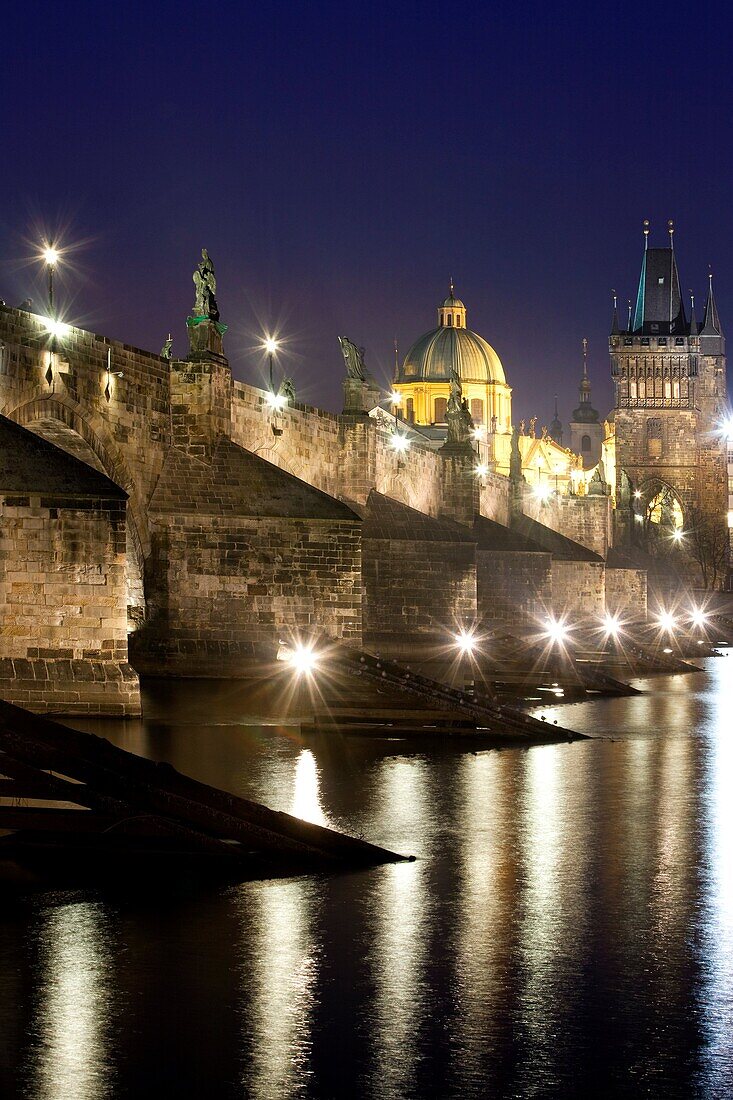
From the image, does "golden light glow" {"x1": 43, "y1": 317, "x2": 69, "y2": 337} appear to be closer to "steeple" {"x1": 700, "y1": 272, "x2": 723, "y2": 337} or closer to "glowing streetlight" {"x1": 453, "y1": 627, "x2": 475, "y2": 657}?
"glowing streetlight" {"x1": 453, "y1": 627, "x2": 475, "y2": 657}

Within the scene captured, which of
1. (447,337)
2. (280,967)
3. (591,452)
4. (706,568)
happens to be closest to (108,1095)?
(280,967)

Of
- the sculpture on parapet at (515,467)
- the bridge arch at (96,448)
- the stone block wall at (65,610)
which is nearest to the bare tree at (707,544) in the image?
the sculpture on parapet at (515,467)

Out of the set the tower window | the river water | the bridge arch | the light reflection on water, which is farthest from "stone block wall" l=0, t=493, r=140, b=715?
the tower window

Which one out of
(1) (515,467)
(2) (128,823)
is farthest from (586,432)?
(2) (128,823)

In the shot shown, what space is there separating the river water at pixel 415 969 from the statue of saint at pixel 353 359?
26638 mm

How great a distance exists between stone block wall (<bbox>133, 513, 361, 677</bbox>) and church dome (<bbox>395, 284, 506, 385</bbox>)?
9469 centimetres

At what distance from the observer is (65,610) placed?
18.5 m

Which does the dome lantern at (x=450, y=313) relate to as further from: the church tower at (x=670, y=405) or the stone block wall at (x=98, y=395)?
the stone block wall at (x=98, y=395)

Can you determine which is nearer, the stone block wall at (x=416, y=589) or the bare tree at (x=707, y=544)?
the stone block wall at (x=416, y=589)

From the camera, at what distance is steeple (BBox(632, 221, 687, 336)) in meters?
127

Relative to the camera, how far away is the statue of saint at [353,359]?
128 feet

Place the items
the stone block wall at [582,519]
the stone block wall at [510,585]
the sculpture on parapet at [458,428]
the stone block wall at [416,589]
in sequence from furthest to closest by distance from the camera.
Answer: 1. the stone block wall at [582,519]
2. the sculpture on parapet at [458,428]
3. the stone block wall at [510,585]
4. the stone block wall at [416,589]

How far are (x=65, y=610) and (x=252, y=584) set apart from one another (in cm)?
864

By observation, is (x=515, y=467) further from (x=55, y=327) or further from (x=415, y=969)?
(x=415, y=969)
